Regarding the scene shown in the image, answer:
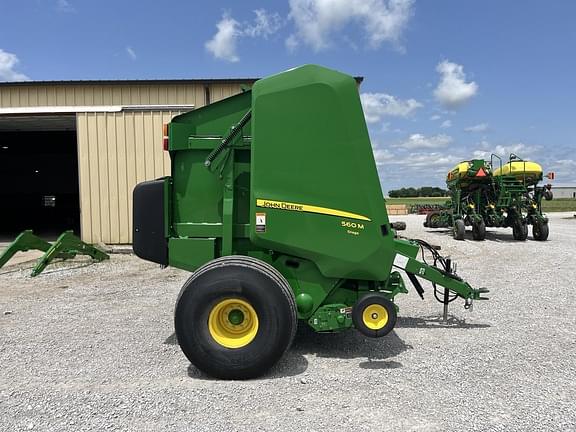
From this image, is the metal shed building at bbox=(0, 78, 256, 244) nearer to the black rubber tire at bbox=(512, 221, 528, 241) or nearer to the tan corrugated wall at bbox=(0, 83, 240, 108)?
the tan corrugated wall at bbox=(0, 83, 240, 108)

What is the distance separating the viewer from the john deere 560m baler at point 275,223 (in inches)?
143

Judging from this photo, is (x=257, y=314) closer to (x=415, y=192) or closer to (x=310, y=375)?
(x=310, y=375)

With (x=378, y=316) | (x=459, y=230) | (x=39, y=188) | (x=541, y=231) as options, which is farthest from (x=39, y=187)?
(x=378, y=316)

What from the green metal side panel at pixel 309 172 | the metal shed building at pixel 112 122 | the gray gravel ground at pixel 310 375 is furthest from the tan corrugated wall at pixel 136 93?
the green metal side panel at pixel 309 172

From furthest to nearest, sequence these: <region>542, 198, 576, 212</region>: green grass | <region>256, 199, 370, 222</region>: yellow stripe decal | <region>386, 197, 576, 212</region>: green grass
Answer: <region>386, 197, 576, 212</region>: green grass < <region>542, 198, 576, 212</region>: green grass < <region>256, 199, 370, 222</region>: yellow stripe decal

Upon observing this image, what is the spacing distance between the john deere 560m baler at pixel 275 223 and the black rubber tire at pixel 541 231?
40.5 ft

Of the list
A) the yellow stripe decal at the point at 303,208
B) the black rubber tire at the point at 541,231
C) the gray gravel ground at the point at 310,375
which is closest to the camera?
the gray gravel ground at the point at 310,375

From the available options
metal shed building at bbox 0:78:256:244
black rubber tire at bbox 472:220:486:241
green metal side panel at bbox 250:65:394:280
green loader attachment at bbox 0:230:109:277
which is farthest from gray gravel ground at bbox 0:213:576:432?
black rubber tire at bbox 472:220:486:241

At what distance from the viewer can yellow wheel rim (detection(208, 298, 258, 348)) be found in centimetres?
367

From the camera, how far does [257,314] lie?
12.0 feet

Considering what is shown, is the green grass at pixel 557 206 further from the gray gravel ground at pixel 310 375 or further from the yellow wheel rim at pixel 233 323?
the yellow wheel rim at pixel 233 323

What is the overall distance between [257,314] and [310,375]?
0.69m

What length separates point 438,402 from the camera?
10.7 ft

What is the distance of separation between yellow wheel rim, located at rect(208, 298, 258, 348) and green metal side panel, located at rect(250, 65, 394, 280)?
63cm
